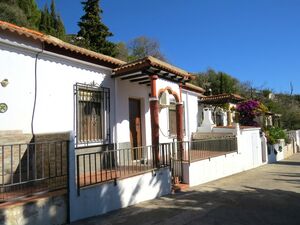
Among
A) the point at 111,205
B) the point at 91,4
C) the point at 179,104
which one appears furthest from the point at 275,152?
the point at 91,4

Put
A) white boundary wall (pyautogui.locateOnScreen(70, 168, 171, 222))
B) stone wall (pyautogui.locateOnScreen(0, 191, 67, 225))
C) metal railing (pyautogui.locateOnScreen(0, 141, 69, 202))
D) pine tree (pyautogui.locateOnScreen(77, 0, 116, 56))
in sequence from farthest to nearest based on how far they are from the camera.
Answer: pine tree (pyautogui.locateOnScreen(77, 0, 116, 56)), white boundary wall (pyautogui.locateOnScreen(70, 168, 171, 222)), metal railing (pyautogui.locateOnScreen(0, 141, 69, 202)), stone wall (pyautogui.locateOnScreen(0, 191, 67, 225))

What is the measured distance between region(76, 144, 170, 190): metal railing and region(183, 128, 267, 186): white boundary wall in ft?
5.61

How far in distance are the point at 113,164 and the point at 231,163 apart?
26.3ft

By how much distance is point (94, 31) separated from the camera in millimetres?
27734

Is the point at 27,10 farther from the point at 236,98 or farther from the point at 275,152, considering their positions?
the point at 275,152

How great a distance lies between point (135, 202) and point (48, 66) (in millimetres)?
4089

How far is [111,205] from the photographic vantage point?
21.9ft

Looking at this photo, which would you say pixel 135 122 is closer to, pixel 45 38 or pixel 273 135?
pixel 45 38

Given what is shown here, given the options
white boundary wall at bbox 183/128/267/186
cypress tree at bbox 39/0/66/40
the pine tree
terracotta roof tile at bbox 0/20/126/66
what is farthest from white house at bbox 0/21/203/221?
cypress tree at bbox 39/0/66/40

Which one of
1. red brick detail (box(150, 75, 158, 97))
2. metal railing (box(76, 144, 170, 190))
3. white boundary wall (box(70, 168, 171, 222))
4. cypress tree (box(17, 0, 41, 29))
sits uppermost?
cypress tree (box(17, 0, 41, 29))

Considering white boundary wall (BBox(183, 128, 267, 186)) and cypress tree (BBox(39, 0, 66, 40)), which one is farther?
cypress tree (BBox(39, 0, 66, 40))

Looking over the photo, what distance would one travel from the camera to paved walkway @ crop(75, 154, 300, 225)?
615 centimetres

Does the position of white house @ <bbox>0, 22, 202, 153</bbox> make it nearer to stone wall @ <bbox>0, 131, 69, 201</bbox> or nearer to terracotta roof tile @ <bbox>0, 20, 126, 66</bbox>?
terracotta roof tile @ <bbox>0, 20, 126, 66</bbox>

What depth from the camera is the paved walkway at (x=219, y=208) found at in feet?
20.2
